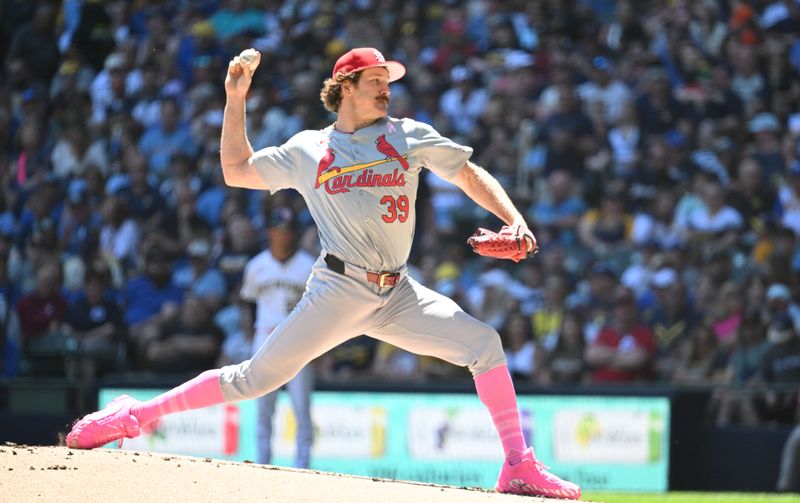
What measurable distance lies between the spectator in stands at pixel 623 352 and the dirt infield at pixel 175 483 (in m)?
5.83

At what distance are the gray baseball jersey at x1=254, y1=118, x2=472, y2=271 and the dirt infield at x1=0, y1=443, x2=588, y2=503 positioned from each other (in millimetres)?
968

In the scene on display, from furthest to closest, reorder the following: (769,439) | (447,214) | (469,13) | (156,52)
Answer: (156,52), (469,13), (447,214), (769,439)

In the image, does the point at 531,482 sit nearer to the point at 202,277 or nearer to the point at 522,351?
the point at 522,351

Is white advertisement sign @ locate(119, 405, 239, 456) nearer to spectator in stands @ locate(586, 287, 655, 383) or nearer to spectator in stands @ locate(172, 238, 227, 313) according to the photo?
spectator in stands @ locate(172, 238, 227, 313)

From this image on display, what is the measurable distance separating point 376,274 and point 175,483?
4.04 ft

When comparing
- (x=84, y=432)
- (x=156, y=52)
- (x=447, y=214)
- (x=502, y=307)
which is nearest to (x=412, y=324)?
(x=84, y=432)

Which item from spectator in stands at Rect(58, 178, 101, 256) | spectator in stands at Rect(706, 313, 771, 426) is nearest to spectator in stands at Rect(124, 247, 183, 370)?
spectator in stands at Rect(58, 178, 101, 256)

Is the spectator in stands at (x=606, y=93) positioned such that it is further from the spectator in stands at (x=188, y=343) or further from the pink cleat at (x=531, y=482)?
the pink cleat at (x=531, y=482)

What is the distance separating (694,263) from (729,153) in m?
1.29

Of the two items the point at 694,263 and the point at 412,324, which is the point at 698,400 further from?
the point at 412,324

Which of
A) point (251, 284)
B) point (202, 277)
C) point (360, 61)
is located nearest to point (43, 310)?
point (202, 277)

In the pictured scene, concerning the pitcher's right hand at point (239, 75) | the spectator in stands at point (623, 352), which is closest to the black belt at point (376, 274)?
the pitcher's right hand at point (239, 75)

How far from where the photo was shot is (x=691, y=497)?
9531 millimetres

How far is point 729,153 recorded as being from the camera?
12.5 meters
